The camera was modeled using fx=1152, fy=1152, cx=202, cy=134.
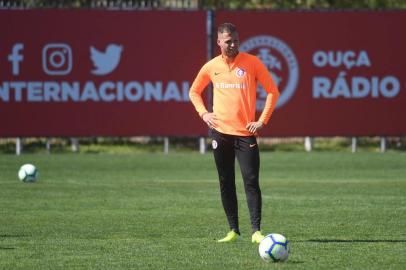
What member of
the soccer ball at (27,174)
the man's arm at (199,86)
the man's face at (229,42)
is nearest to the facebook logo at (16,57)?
the soccer ball at (27,174)

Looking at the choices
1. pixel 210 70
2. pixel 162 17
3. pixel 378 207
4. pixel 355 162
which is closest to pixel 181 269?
pixel 210 70

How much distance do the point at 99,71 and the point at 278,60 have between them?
15.2 feet

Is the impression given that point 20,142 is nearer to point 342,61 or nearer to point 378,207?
point 342,61

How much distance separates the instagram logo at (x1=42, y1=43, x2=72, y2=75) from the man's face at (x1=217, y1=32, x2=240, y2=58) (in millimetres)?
17588

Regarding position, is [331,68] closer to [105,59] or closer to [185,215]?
[105,59]

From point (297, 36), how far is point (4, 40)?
24.8 feet

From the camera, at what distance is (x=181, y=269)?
34.2 feet

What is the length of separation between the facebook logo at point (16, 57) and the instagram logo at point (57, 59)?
587 millimetres

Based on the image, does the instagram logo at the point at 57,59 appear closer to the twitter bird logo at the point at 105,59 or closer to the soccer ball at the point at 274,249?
the twitter bird logo at the point at 105,59

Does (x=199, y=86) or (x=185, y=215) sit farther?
(x=185, y=215)

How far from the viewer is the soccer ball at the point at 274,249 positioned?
35.2 feet

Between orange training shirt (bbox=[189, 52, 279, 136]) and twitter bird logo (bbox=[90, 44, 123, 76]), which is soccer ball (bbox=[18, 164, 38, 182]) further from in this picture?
orange training shirt (bbox=[189, 52, 279, 136])

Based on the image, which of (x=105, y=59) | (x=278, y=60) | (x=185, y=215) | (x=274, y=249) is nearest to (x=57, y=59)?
(x=105, y=59)

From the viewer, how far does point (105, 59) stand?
97.5ft
